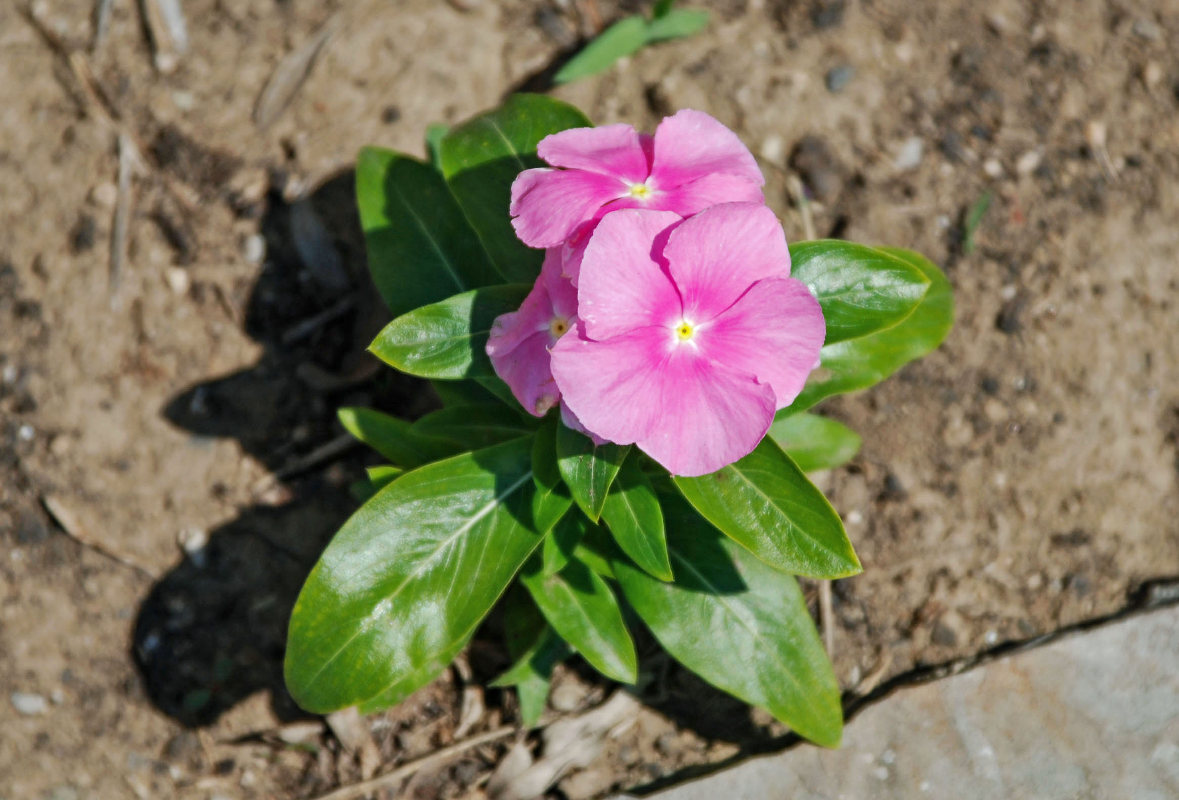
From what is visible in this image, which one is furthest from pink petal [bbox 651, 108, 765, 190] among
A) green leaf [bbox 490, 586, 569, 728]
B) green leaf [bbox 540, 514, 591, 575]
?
green leaf [bbox 490, 586, 569, 728]

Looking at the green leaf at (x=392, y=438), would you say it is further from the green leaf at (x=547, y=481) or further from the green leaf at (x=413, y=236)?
the green leaf at (x=547, y=481)

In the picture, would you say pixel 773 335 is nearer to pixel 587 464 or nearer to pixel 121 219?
pixel 587 464

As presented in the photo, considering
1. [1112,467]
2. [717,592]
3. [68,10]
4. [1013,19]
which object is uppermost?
[68,10]

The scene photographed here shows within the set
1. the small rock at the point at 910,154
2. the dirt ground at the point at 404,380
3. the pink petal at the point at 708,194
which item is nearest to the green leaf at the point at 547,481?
the pink petal at the point at 708,194

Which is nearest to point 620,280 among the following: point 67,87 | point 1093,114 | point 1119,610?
point 1119,610

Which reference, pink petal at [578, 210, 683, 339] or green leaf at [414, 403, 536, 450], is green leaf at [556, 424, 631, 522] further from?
green leaf at [414, 403, 536, 450]

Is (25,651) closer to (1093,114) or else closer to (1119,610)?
(1119,610)
